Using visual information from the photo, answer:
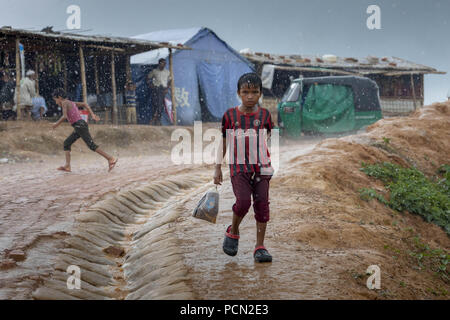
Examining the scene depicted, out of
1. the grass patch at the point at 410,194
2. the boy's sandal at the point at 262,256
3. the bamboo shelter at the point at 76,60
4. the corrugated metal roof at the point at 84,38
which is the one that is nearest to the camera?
the boy's sandal at the point at 262,256

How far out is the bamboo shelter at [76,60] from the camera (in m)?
14.5

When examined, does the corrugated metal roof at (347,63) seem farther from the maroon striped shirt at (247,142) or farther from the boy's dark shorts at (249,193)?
the boy's dark shorts at (249,193)

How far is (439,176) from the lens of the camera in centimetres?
955

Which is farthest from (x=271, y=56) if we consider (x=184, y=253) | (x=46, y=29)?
(x=184, y=253)

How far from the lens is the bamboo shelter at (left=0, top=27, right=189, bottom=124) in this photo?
14.5m

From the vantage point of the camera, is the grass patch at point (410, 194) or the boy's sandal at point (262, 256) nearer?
the boy's sandal at point (262, 256)

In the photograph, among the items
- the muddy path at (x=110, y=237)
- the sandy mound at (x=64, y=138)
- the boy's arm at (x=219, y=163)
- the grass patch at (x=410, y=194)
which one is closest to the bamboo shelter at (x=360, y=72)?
the sandy mound at (x=64, y=138)

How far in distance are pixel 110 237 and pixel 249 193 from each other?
92.2 inches

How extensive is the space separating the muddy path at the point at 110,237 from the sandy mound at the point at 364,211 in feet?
2.08

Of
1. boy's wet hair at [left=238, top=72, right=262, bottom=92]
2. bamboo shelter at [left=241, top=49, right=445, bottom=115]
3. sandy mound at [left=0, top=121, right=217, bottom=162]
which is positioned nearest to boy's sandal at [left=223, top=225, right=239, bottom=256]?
boy's wet hair at [left=238, top=72, right=262, bottom=92]

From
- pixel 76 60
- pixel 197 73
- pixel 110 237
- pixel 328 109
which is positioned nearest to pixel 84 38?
pixel 76 60

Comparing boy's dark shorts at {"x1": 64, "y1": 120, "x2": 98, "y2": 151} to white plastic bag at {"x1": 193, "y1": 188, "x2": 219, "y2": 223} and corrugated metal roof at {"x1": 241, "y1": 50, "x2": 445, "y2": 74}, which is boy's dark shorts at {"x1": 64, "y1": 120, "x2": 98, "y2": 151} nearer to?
white plastic bag at {"x1": 193, "y1": 188, "x2": 219, "y2": 223}

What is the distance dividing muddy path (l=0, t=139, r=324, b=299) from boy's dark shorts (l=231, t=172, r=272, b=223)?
419 mm
